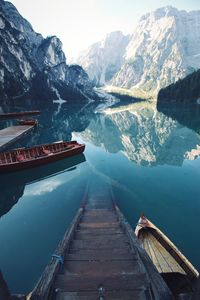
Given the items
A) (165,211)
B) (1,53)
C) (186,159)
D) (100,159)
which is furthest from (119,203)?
(1,53)

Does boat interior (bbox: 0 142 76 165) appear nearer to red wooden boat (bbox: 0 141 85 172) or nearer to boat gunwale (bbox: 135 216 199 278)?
red wooden boat (bbox: 0 141 85 172)

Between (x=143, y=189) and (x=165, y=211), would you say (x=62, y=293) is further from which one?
(x=143, y=189)

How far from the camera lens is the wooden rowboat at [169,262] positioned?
1038 centimetres

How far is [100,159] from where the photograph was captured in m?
38.3

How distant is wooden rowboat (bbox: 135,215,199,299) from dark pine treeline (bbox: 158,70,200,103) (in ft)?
496

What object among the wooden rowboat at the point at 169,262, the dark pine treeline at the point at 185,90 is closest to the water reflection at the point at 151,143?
the wooden rowboat at the point at 169,262

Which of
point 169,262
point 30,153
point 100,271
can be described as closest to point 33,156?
point 30,153

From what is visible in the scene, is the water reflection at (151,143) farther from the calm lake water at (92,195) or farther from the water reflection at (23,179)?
the water reflection at (23,179)

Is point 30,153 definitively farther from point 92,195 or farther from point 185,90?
point 185,90

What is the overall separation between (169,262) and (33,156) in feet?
85.8

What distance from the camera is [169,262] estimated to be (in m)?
11.6

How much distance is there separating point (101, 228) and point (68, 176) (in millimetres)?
16704

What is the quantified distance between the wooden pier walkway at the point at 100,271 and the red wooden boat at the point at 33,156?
62.2 feet

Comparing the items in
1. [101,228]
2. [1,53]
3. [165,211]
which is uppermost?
[1,53]
